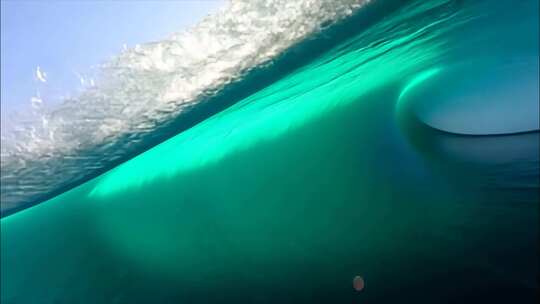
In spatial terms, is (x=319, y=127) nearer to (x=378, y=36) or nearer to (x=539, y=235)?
(x=378, y=36)

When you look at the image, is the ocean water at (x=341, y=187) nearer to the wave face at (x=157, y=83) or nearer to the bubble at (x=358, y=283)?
the bubble at (x=358, y=283)

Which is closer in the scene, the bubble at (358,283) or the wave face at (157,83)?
the bubble at (358,283)

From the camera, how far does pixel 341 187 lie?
8.82 m

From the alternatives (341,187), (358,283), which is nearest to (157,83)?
(341,187)

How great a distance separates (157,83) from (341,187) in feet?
15.6

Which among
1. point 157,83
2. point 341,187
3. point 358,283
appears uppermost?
point 157,83

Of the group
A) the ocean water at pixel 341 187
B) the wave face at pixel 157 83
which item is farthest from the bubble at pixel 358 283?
the wave face at pixel 157 83

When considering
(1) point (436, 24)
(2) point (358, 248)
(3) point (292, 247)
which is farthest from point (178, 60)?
(1) point (436, 24)

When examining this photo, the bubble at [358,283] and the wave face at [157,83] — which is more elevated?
the wave face at [157,83]

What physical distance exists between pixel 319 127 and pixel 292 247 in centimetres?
709

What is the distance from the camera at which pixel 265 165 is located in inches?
524

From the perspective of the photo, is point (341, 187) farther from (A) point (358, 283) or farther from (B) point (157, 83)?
(B) point (157, 83)

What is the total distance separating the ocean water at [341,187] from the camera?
5.02m

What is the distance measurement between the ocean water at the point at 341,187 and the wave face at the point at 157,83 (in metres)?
0.65
